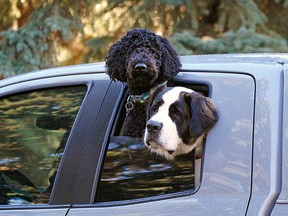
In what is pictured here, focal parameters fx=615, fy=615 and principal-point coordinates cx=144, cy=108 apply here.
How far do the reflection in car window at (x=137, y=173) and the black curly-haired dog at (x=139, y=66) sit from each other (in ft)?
0.31

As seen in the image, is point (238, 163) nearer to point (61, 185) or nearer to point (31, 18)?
point (61, 185)

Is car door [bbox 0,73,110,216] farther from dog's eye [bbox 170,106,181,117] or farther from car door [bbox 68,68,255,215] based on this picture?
dog's eye [bbox 170,106,181,117]

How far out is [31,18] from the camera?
7129 mm

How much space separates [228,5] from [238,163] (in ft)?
17.0

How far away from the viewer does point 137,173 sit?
2.53 m

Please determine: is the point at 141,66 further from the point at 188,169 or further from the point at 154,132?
the point at 188,169

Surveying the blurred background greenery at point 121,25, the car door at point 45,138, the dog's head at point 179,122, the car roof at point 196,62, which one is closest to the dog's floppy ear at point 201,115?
the dog's head at point 179,122

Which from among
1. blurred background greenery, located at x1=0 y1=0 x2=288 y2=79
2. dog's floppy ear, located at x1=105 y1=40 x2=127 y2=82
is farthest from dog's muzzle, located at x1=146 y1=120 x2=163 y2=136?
blurred background greenery, located at x1=0 y1=0 x2=288 y2=79

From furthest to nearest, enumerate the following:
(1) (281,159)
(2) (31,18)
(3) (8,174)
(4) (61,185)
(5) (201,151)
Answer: (2) (31,18), (3) (8,174), (4) (61,185), (5) (201,151), (1) (281,159)

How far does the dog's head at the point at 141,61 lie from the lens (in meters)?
2.63

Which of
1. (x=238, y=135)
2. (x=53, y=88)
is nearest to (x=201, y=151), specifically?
(x=238, y=135)

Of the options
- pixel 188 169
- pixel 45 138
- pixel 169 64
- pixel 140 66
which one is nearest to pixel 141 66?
pixel 140 66

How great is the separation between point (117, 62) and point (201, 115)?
0.56m

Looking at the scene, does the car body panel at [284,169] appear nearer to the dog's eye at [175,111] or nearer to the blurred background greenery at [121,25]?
the dog's eye at [175,111]
